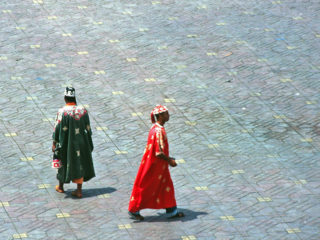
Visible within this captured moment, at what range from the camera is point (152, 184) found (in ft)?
39.7

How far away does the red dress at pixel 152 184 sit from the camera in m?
12.0

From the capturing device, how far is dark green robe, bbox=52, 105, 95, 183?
12.6 meters

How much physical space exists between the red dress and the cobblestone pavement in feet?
→ 0.92

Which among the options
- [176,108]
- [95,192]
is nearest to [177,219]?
[95,192]

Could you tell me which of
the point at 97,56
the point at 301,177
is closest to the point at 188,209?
the point at 301,177

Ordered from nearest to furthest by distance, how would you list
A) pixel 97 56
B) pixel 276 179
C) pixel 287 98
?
pixel 276 179 < pixel 287 98 < pixel 97 56

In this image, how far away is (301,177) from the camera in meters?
13.6

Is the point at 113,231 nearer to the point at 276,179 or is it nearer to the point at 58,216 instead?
the point at 58,216

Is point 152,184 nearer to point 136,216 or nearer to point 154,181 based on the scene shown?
point 154,181

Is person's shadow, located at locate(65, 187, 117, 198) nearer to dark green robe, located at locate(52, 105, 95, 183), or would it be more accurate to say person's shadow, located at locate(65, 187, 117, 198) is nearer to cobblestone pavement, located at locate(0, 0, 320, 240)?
Result: cobblestone pavement, located at locate(0, 0, 320, 240)

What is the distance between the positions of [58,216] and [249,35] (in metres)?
9.10

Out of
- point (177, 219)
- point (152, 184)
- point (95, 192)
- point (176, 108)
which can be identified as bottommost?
point (176, 108)

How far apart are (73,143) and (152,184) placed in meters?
1.44

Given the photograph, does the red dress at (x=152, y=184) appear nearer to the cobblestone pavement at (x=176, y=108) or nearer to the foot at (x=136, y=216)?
the foot at (x=136, y=216)
